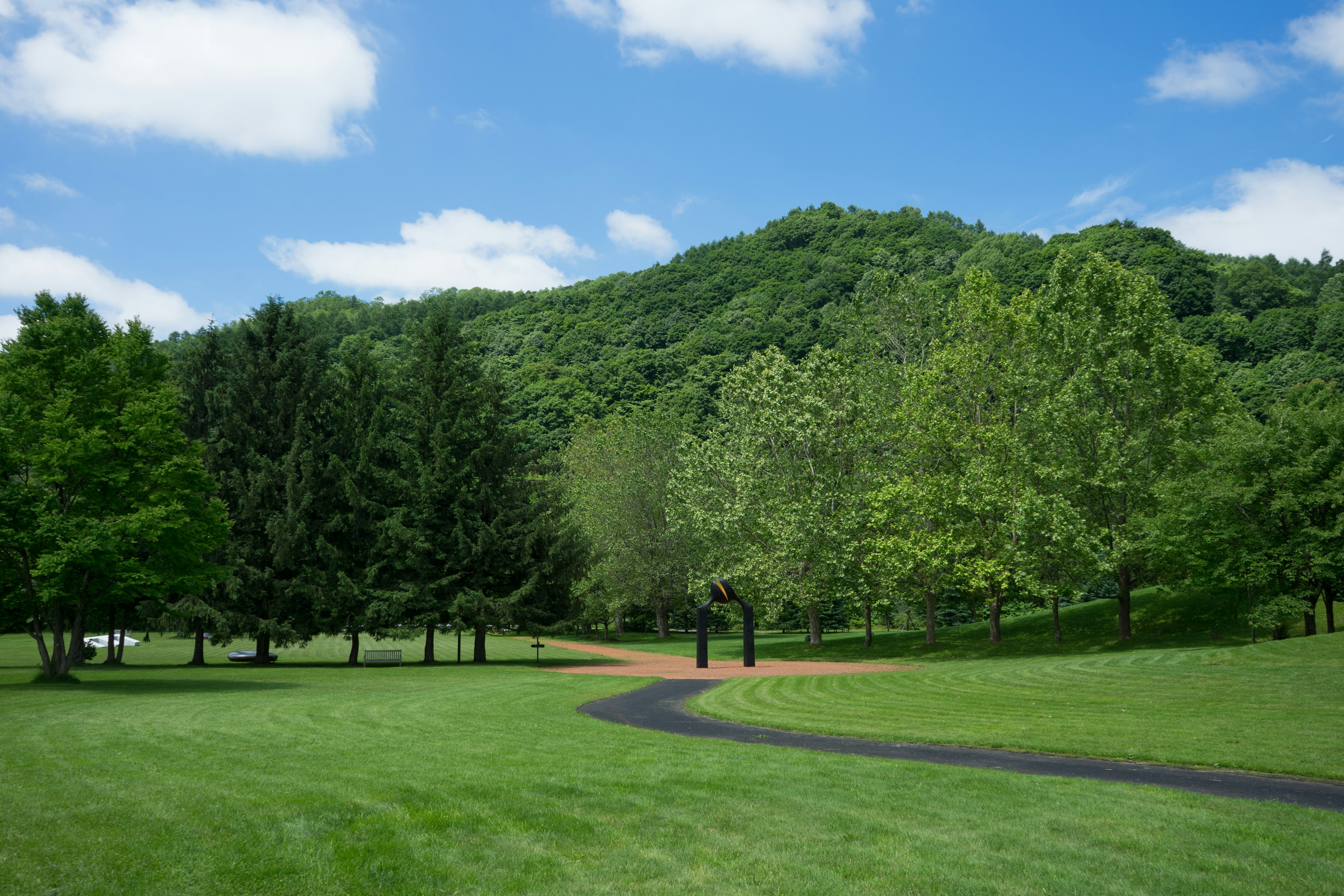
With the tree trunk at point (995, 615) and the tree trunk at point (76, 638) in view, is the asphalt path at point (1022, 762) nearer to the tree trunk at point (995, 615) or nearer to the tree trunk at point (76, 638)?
the tree trunk at point (76, 638)

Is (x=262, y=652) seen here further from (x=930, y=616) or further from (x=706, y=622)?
(x=930, y=616)

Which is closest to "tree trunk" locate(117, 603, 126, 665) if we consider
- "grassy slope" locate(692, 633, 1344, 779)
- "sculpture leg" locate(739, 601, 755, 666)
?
"sculpture leg" locate(739, 601, 755, 666)

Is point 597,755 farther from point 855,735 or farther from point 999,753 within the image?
point 999,753

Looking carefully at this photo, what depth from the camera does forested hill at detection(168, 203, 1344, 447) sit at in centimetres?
7650

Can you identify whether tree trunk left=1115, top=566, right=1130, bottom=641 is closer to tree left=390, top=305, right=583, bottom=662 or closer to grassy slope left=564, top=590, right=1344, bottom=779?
grassy slope left=564, top=590, right=1344, bottom=779

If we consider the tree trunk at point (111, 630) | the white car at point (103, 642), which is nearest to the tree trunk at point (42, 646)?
→ the tree trunk at point (111, 630)

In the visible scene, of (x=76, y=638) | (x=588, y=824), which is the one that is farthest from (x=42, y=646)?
(x=588, y=824)

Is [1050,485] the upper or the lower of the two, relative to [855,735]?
upper

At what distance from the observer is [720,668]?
113 feet

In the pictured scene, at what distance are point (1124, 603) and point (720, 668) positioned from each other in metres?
18.4

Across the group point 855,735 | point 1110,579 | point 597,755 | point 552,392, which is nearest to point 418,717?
point 597,755

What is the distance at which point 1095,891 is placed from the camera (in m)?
6.49

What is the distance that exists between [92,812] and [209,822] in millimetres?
1335

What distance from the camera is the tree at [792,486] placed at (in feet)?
131
